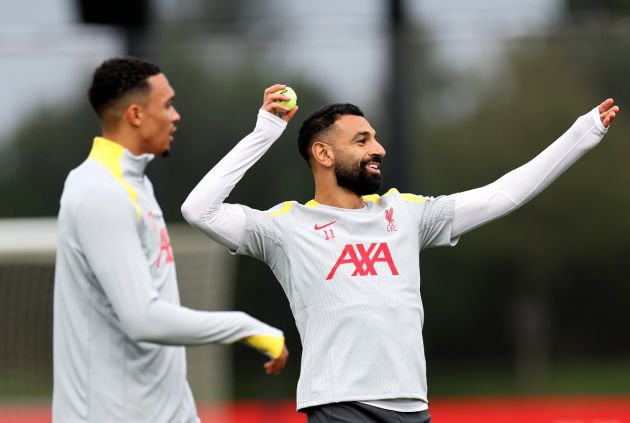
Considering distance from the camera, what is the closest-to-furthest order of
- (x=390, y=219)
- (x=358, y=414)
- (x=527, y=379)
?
(x=358, y=414) → (x=390, y=219) → (x=527, y=379)

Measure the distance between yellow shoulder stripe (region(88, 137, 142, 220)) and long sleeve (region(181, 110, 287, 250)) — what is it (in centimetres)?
42

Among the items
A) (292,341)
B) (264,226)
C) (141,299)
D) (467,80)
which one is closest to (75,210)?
(141,299)

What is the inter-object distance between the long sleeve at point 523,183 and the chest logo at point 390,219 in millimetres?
223

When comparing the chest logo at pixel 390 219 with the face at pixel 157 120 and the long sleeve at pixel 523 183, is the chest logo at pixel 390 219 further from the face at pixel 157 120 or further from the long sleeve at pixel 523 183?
the face at pixel 157 120

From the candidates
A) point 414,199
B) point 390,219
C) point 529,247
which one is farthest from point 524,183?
point 529,247

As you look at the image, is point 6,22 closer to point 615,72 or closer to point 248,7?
point 248,7

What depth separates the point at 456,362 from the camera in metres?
19.0

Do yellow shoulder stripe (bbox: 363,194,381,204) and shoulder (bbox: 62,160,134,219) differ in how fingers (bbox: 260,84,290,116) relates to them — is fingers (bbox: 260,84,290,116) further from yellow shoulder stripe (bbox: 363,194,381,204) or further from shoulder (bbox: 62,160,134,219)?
shoulder (bbox: 62,160,134,219)

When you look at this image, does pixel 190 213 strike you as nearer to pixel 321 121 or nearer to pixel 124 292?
pixel 321 121

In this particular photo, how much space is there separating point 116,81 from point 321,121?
0.84m

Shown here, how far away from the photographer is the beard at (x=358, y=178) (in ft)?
12.7

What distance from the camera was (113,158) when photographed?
3367 millimetres

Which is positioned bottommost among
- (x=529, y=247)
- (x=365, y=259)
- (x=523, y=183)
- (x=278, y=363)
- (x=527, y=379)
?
(x=527, y=379)

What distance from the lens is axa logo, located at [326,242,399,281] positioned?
3.73 m
